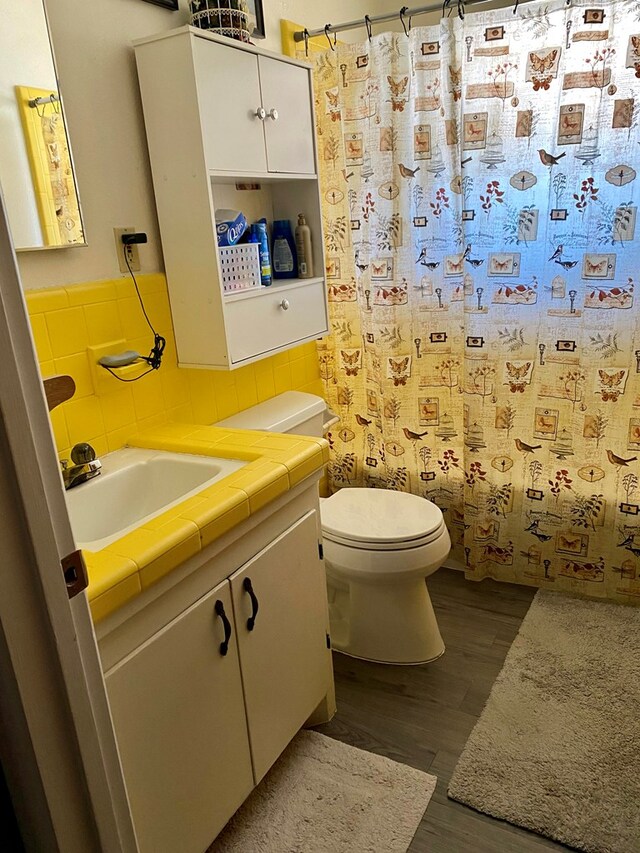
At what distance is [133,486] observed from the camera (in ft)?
5.42

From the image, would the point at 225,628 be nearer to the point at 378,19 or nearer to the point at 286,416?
the point at 286,416

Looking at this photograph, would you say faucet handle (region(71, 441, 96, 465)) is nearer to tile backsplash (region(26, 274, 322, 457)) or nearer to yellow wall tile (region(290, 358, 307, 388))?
tile backsplash (region(26, 274, 322, 457))

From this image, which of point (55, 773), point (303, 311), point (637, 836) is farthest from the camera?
point (303, 311)

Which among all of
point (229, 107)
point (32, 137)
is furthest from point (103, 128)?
point (229, 107)

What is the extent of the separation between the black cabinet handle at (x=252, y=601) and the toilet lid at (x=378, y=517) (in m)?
0.61

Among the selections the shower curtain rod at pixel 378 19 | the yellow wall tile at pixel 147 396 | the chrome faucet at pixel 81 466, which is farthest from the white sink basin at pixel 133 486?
the shower curtain rod at pixel 378 19

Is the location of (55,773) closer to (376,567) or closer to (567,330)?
(376,567)

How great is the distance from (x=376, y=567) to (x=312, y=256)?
1076mm

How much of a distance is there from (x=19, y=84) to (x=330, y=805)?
1848 millimetres

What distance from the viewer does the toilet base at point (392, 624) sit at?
2094 mm

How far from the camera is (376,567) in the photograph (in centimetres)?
201

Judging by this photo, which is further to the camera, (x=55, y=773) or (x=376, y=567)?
(x=376, y=567)

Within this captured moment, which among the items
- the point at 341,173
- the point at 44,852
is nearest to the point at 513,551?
the point at 341,173

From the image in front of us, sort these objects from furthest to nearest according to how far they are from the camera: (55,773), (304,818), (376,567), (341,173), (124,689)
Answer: (341,173) → (376,567) → (304,818) → (124,689) → (55,773)
